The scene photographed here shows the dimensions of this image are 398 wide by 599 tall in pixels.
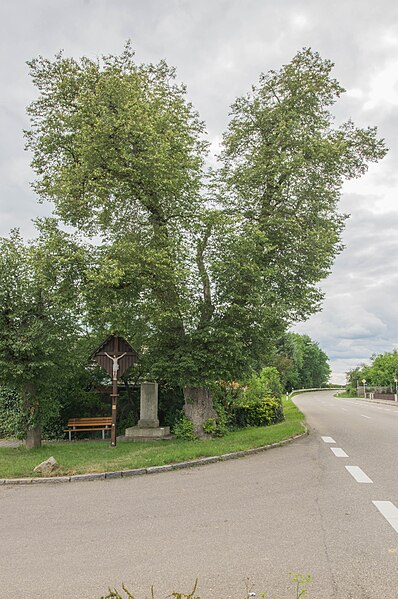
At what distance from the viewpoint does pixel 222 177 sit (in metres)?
18.0

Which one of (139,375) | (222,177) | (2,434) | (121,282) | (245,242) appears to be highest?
(222,177)

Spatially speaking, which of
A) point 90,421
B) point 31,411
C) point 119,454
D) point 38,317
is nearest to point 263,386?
point 90,421

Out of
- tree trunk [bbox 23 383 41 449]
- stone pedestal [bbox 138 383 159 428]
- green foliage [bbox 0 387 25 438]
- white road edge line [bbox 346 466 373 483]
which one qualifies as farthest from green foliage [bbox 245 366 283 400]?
green foliage [bbox 0 387 25 438]

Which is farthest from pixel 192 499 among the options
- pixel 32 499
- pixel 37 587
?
pixel 37 587

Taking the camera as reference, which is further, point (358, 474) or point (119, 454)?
point (119, 454)

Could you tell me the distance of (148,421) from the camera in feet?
55.8

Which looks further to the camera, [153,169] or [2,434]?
[2,434]

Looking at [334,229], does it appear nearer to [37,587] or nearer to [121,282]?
[121,282]

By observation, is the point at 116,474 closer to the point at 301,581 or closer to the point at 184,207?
the point at 301,581

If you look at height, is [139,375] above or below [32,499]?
above

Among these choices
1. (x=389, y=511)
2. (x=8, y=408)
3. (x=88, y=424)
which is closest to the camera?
(x=389, y=511)

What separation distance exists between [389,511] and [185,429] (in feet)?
32.3

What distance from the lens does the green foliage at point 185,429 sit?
1550 centimetres

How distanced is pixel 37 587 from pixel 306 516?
357cm
